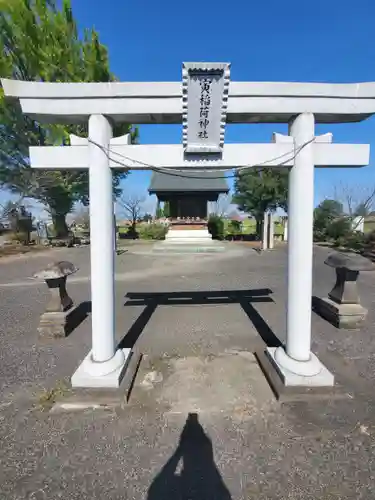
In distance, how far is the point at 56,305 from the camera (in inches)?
192

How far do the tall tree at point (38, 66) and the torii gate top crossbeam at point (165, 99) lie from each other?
587 inches

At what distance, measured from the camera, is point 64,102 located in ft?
9.71

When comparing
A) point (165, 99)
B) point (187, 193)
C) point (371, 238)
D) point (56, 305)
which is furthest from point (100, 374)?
point (187, 193)

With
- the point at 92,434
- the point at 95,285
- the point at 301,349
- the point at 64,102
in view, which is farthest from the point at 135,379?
the point at 64,102

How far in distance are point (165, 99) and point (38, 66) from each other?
1808 cm

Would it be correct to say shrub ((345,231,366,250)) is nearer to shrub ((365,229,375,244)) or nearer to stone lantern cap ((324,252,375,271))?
shrub ((365,229,375,244))

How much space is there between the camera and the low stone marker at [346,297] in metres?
4.91

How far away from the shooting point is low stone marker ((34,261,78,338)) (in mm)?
4652

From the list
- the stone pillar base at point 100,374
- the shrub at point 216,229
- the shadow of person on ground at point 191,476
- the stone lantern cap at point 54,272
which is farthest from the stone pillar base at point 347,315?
the shrub at point 216,229

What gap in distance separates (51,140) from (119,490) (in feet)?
65.6

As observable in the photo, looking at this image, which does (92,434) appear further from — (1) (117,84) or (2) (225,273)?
(2) (225,273)

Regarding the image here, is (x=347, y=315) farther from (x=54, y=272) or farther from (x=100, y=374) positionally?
(x=54, y=272)

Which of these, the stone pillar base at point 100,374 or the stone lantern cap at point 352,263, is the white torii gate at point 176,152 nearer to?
the stone pillar base at point 100,374

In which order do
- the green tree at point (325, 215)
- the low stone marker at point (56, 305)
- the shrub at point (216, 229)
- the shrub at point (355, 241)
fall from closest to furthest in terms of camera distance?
the low stone marker at point (56, 305)
the shrub at point (355, 241)
the green tree at point (325, 215)
the shrub at point (216, 229)
